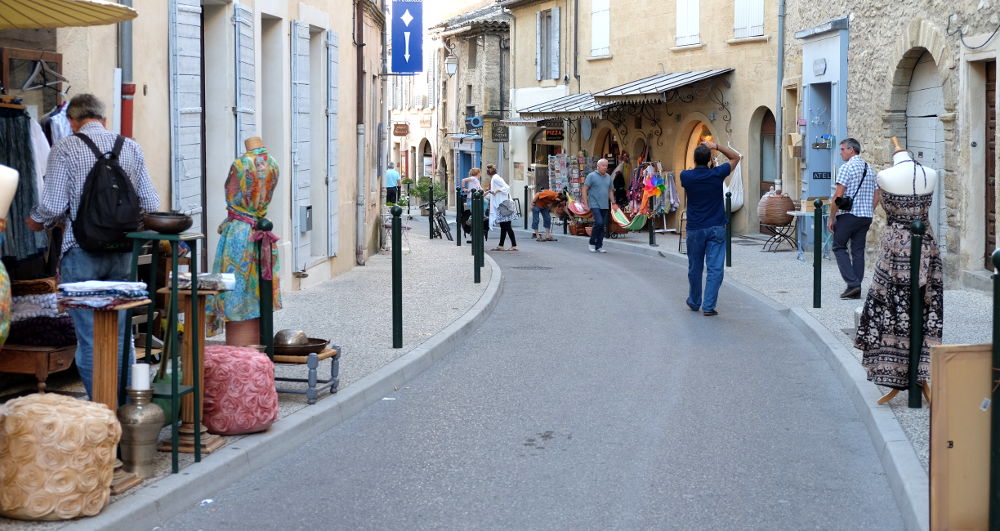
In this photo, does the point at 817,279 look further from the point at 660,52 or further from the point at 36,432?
the point at 660,52

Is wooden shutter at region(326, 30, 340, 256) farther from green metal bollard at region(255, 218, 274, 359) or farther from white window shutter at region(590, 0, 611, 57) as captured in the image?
white window shutter at region(590, 0, 611, 57)

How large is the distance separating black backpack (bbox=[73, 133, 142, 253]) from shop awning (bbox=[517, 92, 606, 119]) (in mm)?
23983

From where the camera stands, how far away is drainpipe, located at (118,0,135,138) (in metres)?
9.64

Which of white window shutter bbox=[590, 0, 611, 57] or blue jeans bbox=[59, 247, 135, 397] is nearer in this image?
blue jeans bbox=[59, 247, 135, 397]

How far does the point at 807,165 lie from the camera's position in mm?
20938

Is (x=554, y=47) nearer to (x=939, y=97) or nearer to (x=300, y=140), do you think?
(x=939, y=97)

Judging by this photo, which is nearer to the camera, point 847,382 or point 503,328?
point 847,382

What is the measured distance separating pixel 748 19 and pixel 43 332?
68.3ft

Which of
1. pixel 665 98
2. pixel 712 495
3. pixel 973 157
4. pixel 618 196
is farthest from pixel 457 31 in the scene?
pixel 712 495

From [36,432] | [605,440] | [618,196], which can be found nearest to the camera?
[36,432]

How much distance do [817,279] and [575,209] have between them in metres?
15.7

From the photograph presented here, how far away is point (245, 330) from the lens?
862cm

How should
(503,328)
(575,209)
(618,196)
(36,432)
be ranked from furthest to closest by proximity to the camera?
(618,196) < (575,209) < (503,328) < (36,432)

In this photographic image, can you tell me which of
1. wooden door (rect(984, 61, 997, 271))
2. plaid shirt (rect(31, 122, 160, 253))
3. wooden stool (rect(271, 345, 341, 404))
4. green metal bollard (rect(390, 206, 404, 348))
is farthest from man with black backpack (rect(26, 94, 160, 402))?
wooden door (rect(984, 61, 997, 271))
